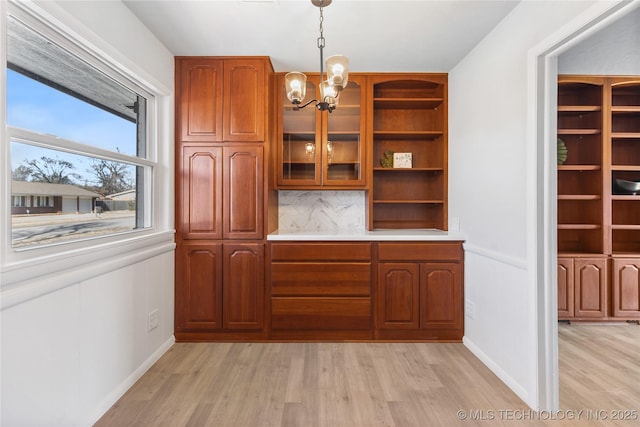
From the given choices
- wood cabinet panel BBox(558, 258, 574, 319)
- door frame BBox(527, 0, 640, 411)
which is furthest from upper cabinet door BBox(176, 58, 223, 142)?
wood cabinet panel BBox(558, 258, 574, 319)

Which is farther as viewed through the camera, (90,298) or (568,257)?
(568,257)

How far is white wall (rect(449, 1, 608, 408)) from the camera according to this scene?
1863 millimetres

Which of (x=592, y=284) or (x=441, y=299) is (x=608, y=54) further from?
(x=441, y=299)

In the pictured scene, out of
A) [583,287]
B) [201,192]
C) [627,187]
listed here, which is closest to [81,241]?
[201,192]

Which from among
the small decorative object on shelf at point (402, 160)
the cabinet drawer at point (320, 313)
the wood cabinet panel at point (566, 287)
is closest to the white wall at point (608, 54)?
the small decorative object on shelf at point (402, 160)

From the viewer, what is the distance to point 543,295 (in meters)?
1.83

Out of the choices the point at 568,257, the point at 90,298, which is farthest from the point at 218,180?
the point at 568,257

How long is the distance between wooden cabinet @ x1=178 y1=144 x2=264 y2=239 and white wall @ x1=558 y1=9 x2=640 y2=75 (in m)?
3.07

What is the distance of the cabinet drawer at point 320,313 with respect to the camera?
2.73 m

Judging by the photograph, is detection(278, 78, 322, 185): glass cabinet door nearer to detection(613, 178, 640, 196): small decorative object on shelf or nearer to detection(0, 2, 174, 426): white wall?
detection(0, 2, 174, 426): white wall

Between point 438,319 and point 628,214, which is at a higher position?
point 628,214

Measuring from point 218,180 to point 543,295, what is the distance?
8.36ft

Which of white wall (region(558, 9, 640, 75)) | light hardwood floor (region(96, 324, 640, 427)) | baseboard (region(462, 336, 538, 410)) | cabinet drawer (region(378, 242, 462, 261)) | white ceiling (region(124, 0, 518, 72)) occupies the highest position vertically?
white wall (region(558, 9, 640, 75))

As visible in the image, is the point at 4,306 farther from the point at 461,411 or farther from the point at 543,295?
the point at 543,295
